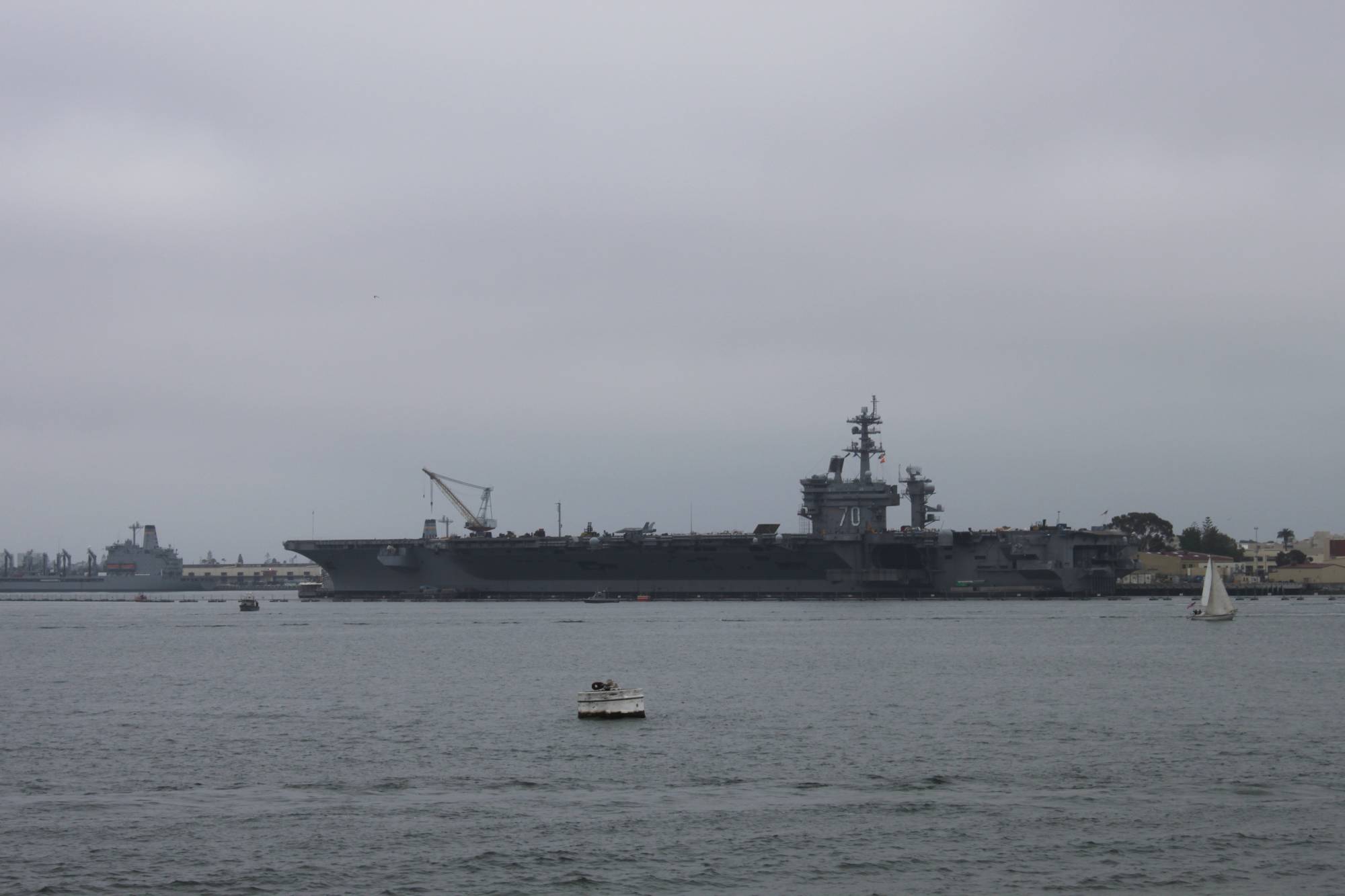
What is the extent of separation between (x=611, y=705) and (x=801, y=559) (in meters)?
57.8

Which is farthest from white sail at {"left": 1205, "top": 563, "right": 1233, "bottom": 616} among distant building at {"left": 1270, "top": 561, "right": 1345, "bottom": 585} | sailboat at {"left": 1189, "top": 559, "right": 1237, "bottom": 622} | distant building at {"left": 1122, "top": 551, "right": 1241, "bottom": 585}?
distant building at {"left": 1270, "top": 561, "right": 1345, "bottom": 585}

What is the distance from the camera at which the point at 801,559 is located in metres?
86.8

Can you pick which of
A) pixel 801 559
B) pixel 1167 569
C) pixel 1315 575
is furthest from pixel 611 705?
pixel 1315 575

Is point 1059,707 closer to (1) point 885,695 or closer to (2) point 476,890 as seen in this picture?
(1) point 885,695

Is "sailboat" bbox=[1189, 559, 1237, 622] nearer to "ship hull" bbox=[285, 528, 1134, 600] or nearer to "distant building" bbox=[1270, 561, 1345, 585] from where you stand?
"ship hull" bbox=[285, 528, 1134, 600]

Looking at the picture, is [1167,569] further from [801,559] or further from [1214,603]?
[1214,603]

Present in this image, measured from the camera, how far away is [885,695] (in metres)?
33.6

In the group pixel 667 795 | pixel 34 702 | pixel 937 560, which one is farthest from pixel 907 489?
pixel 667 795

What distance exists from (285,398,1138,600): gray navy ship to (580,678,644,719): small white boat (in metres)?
55.3

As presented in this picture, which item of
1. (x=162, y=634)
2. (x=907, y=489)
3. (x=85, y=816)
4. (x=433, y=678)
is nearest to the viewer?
(x=85, y=816)

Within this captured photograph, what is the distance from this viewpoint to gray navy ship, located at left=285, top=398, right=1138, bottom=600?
3383 inches

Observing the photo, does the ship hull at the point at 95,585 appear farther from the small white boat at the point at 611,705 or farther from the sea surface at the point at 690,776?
the small white boat at the point at 611,705

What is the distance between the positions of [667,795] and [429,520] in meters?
93.2

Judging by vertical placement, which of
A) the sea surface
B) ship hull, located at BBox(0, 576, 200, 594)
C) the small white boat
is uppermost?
ship hull, located at BBox(0, 576, 200, 594)
